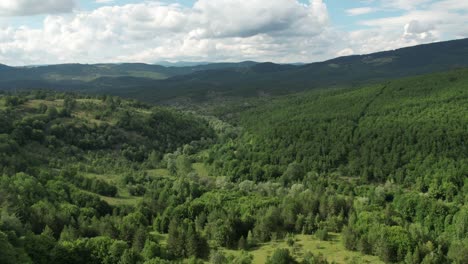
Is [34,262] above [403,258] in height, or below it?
above

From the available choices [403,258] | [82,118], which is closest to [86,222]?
[403,258]

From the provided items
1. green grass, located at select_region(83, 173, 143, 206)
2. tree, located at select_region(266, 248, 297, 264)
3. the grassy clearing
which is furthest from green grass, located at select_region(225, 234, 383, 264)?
the grassy clearing

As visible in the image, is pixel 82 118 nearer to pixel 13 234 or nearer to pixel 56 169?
pixel 56 169

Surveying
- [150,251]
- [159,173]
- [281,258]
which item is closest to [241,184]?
[159,173]

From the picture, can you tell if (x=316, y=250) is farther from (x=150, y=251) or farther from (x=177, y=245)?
(x=150, y=251)

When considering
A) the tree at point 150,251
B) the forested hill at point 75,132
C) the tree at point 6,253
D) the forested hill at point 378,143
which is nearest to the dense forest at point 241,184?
the tree at point 6,253

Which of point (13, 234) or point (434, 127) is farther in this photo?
point (434, 127)
